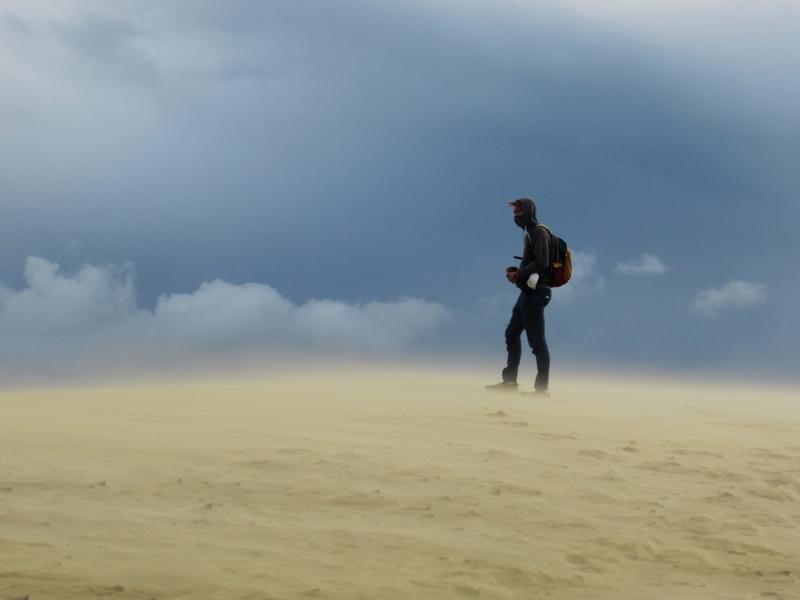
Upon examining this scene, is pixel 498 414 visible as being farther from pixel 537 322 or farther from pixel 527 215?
pixel 527 215

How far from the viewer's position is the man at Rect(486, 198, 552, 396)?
1109 centimetres

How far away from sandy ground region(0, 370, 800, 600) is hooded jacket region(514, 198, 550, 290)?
96.8 inches

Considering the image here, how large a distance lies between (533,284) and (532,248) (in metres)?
0.51

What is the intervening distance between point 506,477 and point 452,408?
126 inches

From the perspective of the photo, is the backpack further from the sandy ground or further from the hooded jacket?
the sandy ground

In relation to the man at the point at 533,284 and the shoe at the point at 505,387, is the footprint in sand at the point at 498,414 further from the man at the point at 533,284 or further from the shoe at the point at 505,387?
the shoe at the point at 505,387

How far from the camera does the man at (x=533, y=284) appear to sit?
1109 cm

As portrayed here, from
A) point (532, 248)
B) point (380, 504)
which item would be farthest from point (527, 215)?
point (380, 504)

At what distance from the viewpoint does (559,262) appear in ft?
37.3

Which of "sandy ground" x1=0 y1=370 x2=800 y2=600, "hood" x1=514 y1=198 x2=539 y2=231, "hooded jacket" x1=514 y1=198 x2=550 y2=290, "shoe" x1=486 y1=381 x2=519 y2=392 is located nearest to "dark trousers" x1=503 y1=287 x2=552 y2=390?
"hooded jacket" x1=514 y1=198 x2=550 y2=290

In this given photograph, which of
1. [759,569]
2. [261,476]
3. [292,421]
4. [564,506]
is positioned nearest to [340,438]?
[292,421]

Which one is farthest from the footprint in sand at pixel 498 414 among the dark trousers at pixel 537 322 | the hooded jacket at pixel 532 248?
the hooded jacket at pixel 532 248

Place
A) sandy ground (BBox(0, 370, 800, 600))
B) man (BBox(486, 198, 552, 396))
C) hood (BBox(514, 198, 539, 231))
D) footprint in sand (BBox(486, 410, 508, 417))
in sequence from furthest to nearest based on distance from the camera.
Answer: hood (BBox(514, 198, 539, 231)) < man (BBox(486, 198, 552, 396)) < footprint in sand (BBox(486, 410, 508, 417)) < sandy ground (BBox(0, 370, 800, 600))

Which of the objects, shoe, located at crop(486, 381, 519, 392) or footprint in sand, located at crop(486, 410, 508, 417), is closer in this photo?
footprint in sand, located at crop(486, 410, 508, 417)
